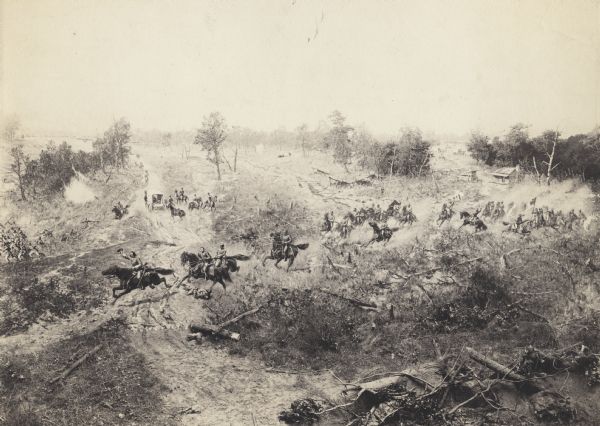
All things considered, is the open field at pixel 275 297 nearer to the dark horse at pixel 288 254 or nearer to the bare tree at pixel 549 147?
the dark horse at pixel 288 254

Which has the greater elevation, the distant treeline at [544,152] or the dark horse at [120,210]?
the distant treeline at [544,152]

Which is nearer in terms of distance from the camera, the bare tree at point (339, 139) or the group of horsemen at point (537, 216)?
the group of horsemen at point (537, 216)

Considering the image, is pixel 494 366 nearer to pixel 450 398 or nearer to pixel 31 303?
pixel 450 398

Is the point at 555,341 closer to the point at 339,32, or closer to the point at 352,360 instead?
the point at 352,360

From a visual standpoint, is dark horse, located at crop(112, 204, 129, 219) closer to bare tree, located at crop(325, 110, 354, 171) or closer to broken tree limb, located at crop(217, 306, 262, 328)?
broken tree limb, located at crop(217, 306, 262, 328)

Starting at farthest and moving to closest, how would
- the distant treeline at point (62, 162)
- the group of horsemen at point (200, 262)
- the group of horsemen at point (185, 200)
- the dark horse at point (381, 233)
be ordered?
the group of horsemen at point (185, 200)
the dark horse at point (381, 233)
the group of horsemen at point (200, 262)
the distant treeline at point (62, 162)

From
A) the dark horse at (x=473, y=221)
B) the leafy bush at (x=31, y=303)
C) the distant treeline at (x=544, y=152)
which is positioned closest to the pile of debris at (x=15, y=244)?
the leafy bush at (x=31, y=303)

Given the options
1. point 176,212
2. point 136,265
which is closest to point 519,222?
point 176,212
